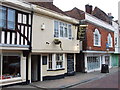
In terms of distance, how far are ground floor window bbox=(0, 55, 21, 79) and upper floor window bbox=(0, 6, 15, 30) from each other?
1.84 m

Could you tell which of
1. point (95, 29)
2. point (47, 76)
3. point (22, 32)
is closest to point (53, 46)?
point (47, 76)

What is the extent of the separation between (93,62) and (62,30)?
7564 millimetres

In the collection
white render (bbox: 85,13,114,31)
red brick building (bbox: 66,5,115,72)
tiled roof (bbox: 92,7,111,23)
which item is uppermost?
tiled roof (bbox: 92,7,111,23)

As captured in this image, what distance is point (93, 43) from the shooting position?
19484 mm

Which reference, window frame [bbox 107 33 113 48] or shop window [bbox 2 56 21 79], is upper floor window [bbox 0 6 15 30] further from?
window frame [bbox 107 33 113 48]

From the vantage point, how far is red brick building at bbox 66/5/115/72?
1838cm

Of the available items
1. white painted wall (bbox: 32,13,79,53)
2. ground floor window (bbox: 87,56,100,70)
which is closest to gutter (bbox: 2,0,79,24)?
white painted wall (bbox: 32,13,79,53)

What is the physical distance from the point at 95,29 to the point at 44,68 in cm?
929

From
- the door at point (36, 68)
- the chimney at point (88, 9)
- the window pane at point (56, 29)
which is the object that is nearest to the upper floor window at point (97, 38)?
the chimney at point (88, 9)

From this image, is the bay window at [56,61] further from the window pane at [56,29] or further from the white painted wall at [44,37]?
the window pane at [56,29]

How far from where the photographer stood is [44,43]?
12.6 metres

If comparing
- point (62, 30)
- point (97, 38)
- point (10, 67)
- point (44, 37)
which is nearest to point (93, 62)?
point (97, 38)

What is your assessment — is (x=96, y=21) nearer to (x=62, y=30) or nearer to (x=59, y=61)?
(x=62, y=30)

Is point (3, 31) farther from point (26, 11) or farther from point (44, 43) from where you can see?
point (44, 43)
